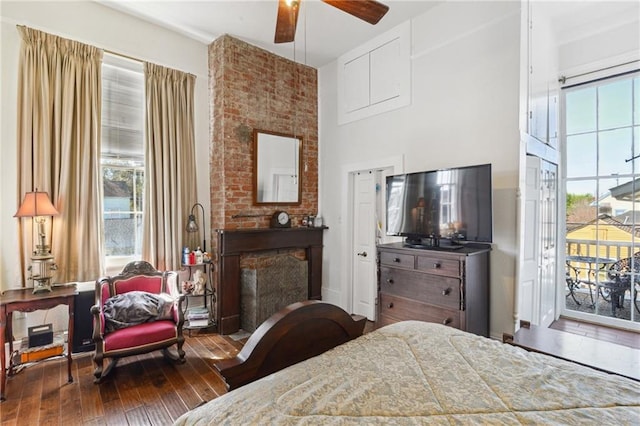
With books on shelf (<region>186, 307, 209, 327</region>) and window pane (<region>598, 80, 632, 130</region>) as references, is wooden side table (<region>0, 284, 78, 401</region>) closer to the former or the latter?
books on shelf (<region>186, 307, 209, 327</region>)

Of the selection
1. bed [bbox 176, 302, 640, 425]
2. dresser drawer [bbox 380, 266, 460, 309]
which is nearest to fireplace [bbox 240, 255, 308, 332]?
dresser drawer [bbox 380, 266, 460, 309]

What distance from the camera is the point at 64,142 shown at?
10.3 feet

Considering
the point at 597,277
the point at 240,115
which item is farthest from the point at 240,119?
the point at 597,277

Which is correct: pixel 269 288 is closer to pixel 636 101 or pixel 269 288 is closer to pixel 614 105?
pixel 614 105

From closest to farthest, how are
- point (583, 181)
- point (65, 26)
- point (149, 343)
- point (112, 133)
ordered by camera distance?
point (149, 343), point (65, 26), point (112, 133), point (583, 181)

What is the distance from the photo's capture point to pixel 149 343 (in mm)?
2828

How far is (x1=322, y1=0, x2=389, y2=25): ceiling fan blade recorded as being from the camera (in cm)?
226

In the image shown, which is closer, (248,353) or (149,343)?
(248,353)

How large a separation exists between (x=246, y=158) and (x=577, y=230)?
172 inches

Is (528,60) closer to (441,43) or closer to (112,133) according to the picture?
(441,43)

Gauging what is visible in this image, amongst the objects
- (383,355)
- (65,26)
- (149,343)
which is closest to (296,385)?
(383,355)

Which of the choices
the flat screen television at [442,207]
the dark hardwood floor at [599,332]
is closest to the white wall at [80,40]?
the flat screen television at [442,207]

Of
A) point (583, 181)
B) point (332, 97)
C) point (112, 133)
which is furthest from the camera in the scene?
point (332, 97)

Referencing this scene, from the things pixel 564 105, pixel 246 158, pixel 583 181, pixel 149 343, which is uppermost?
pixel 564 105
